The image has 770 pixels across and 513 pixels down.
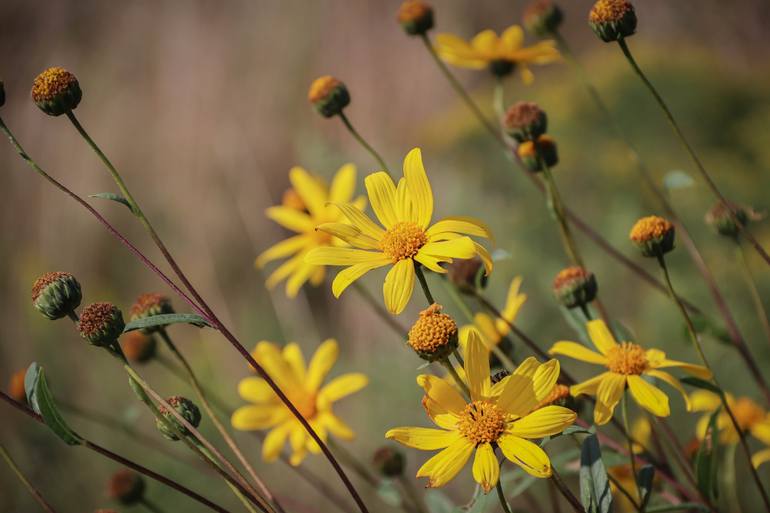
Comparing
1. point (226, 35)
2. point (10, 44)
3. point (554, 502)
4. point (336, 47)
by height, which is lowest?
point (554, 502)

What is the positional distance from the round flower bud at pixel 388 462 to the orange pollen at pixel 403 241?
0.34 metres

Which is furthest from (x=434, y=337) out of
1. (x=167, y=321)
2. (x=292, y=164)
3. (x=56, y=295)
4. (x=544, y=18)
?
(x=292, y=164)

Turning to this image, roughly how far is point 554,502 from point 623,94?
1678 mm

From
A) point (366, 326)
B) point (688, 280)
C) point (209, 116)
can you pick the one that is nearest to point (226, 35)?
point (209, 116)

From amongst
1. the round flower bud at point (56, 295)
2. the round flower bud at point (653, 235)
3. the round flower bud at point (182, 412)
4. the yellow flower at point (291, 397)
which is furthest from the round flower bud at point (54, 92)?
the round flower bud at point (653, 235)

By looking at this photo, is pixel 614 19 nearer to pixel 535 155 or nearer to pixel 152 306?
pixel 535 155

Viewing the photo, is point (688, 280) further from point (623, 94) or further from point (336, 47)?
point (336, 47)

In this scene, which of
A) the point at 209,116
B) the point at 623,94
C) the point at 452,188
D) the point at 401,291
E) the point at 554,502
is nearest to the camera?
the point at 401,291

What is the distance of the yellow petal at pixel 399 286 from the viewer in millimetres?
537

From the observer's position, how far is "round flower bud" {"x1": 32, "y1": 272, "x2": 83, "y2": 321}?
586 mm

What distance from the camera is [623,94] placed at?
218 centimetres

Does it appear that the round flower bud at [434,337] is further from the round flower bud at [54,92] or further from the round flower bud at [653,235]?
the round flower bud at [54,92]

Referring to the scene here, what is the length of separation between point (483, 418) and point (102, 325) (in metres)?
0.28

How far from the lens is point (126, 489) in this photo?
32.0 inches
